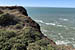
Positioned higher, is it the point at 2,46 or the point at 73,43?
the point at 2,46

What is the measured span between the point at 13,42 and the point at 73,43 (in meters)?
16.0

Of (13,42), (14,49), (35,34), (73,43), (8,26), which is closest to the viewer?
(14,49)

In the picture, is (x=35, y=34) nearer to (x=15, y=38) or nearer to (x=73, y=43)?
(x=15, y=38)

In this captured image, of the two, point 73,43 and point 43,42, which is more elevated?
point 43,42

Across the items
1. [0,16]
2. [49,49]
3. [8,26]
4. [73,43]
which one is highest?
[0,16]

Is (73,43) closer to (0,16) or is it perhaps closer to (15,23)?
(15,23)

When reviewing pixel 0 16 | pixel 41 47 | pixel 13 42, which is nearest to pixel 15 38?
pixel 13 42

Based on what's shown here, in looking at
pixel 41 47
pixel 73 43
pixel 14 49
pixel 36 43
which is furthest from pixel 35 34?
pixel 73 43

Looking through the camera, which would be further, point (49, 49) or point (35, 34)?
point (35, 34)

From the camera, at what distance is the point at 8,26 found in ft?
45.2

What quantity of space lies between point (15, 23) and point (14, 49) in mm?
5604

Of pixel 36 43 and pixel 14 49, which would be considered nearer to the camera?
pixel 14 49

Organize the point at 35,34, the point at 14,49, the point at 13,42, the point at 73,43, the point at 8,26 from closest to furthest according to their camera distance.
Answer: the point at 14,49 < the point at 13,42 < the point at 35,34 < the point at 8,26 < the point at 73,43

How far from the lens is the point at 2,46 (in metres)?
9.84
